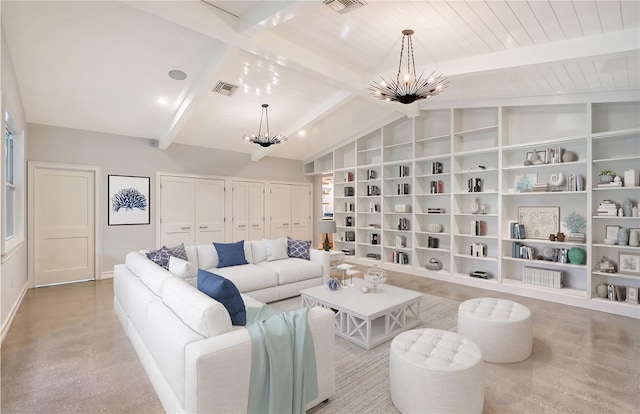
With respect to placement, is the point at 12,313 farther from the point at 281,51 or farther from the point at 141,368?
the point at 281,51

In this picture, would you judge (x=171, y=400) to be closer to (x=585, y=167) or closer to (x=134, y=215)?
(x=134, y=215)

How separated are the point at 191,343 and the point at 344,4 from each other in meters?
Answer: 2.98

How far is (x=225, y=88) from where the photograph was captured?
4797mm

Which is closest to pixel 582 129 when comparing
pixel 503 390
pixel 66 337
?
pixel 503 390

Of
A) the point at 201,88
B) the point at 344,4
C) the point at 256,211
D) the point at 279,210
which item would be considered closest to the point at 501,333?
the point at 344,4

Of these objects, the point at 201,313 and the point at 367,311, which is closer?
the point at 201,313

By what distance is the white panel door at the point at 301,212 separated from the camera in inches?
336

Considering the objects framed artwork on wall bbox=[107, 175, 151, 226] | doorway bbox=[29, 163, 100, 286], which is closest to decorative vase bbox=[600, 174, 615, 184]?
framed artwork on wall bbox=[107, 175, 151, 226]

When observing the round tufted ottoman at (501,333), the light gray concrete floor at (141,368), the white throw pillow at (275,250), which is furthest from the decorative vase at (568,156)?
the white throw pillow at (275,250)

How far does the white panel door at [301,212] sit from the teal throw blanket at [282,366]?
654 cm

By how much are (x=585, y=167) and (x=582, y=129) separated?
563 mm

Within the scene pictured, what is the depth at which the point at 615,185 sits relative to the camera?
13.3 ft

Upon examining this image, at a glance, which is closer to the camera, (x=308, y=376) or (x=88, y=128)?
(x=308, y=376)

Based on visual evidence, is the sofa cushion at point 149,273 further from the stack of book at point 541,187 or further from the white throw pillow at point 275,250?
the stack of book at point 541,187
